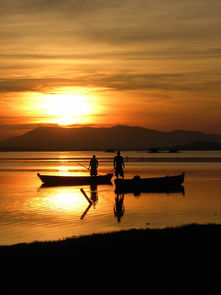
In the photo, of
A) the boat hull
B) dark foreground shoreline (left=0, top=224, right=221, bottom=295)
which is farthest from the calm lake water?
dark foreground shoreline (left=0, top=224, right=221, bottom=295)

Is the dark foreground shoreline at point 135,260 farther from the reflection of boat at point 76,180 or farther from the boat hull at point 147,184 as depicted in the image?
the reflection of boat at point 76,180

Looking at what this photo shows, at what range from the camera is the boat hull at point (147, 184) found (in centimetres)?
4074

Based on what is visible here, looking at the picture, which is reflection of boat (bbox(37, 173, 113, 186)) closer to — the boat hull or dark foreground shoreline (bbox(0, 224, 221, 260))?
the boat hull

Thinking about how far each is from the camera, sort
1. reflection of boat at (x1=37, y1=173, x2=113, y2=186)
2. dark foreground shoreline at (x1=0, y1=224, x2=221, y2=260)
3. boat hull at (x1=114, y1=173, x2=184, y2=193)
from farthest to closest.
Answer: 1. reflection of boat at (x1=37, y1=173, x2=113, y2=186)
2. boat hull at (x1=114, y1=173, x2=184, y2=193)
3. dark foreground shoreline at (x1=0, y1=224, x2=221, y2=260)

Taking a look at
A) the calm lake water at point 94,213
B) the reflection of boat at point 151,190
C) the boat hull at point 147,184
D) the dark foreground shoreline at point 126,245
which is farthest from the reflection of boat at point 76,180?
the dark foreground shoreline at point 126,245

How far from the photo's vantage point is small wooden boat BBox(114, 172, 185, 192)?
4075 cm

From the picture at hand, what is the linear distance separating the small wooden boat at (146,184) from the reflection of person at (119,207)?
427cm

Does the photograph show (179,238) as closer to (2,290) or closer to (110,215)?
(2,290)

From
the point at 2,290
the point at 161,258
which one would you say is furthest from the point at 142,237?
the point at 2,290

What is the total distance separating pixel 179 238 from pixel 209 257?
2306 millimetres

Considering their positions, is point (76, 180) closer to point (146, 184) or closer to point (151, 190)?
point (146, 184)

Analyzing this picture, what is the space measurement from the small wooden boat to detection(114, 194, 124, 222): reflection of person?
427cm

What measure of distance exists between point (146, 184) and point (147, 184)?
11 cm

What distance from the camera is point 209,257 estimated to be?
12.0 m
